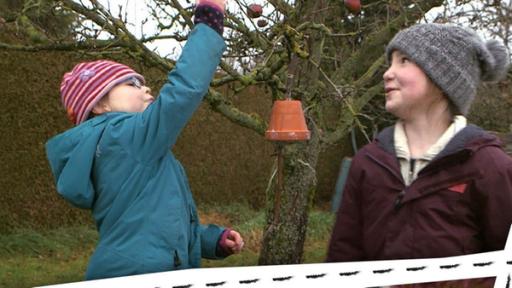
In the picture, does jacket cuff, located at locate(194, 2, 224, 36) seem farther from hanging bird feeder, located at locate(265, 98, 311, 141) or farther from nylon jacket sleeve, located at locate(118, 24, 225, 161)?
hanging bird feeder, located at locate(265, 98, 311, 141)

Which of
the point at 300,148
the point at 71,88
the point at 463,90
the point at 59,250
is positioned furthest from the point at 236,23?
the point at 59,250

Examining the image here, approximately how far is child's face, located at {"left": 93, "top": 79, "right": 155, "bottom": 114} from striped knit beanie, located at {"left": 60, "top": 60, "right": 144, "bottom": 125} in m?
0.02

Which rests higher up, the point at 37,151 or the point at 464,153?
the point at 464,153

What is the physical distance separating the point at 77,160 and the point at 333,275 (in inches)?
40.3

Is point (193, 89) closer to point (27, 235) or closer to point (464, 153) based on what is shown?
point (464, 153)

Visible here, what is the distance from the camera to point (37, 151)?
28.3 feet

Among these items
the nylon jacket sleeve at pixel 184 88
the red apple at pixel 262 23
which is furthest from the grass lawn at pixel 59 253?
the nylon jacket sleeve at pixel 184 88

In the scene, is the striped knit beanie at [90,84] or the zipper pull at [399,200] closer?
the zipper pull at [399,200]

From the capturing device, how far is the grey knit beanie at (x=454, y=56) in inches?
71.4

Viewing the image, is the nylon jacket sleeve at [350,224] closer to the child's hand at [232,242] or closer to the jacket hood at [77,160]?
the child's hand at [232,242]

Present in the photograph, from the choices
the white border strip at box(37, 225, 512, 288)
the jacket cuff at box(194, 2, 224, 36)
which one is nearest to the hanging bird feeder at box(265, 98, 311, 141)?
the jacket cuff at box(194, 2, 224, 36)

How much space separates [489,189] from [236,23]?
3.76m

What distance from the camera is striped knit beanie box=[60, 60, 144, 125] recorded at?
206 cm

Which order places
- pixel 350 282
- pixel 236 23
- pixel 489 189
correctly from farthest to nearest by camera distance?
pixel 236 23
pixel 489 189
pixel 350 282
